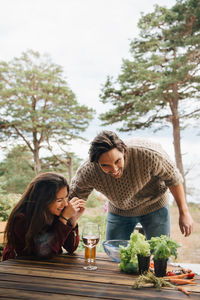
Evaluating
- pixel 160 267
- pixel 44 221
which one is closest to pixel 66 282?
pixel 160 267

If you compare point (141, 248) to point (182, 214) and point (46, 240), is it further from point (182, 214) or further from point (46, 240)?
point (182, 214)

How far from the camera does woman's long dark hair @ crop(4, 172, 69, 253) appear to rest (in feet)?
4.47

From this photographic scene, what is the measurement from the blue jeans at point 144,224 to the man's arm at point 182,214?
0.15m

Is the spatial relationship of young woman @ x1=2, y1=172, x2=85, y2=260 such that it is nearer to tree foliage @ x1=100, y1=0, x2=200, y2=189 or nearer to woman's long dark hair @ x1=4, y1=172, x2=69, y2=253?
woman's long dark hair @ x1=4, y1=172, x2=69, y2=253

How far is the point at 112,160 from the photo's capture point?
1350 mm

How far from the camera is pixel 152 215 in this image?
1749 mm

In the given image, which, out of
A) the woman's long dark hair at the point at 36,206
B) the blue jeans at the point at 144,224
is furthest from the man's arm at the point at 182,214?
the woman's long dark hair at the point at 36,206

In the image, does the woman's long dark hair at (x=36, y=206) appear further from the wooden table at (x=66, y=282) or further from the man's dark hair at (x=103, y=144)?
the man's dark hair at (x=103, y=144)

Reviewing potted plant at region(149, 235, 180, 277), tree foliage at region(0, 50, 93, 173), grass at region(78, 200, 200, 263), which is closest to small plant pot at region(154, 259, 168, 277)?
potted plant at region(149, 235, 180, 277)

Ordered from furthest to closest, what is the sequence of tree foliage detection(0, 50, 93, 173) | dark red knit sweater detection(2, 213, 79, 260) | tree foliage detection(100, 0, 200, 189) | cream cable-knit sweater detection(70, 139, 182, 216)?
tree foliage detection(0, 50, 93, 173) < tree foliage detection(100, 0, 200, 189) < cream cable-knit sweater detection(70, 139, 182, 216) < dark red knit sweater detection(2, 213, 79, 260)

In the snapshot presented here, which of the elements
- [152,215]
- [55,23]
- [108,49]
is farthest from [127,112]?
[152,215]

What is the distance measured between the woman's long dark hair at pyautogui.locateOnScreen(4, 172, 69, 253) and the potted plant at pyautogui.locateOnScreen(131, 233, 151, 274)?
509 mm

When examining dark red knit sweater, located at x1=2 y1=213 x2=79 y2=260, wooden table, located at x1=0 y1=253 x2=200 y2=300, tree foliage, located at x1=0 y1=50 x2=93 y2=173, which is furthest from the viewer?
tree foliage, located at x1=0 y1=50 x2=93 y2=173

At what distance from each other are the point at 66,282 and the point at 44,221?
18.5 inches
